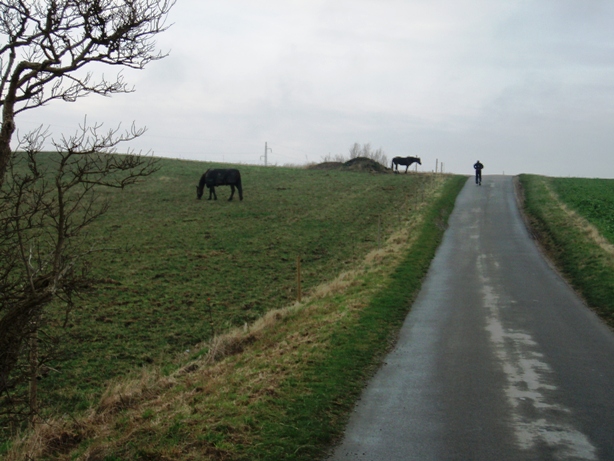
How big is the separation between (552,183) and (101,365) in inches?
1648

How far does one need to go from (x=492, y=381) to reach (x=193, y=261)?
15.5m

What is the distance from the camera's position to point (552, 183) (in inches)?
1852

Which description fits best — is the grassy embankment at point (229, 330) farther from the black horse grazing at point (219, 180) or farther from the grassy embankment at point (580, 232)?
the grassy embankment at point (580, 232)

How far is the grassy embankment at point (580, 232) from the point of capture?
16408mm

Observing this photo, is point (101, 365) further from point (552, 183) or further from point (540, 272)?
point (552, 183)

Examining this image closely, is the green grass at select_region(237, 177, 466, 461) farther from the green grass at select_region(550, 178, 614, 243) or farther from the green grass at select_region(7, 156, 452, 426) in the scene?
the green grass at select_region(550, 178, 614, 243)

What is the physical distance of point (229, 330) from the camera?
14.9m

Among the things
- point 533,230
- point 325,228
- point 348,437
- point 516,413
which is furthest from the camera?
point 325,228

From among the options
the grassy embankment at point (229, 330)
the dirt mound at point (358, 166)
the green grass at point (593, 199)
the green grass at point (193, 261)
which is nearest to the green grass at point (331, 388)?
the grassy embankment at point (229, 330)

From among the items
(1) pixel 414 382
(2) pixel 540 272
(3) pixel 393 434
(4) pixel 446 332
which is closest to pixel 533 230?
(2) pixel 540 272

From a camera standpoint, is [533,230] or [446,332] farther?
[533,230]

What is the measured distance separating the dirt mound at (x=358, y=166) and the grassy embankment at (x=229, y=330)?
920 inches

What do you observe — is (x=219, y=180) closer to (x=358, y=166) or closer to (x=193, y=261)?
(x=193, y=261)

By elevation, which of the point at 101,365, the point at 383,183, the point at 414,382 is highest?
the point at 383,183
